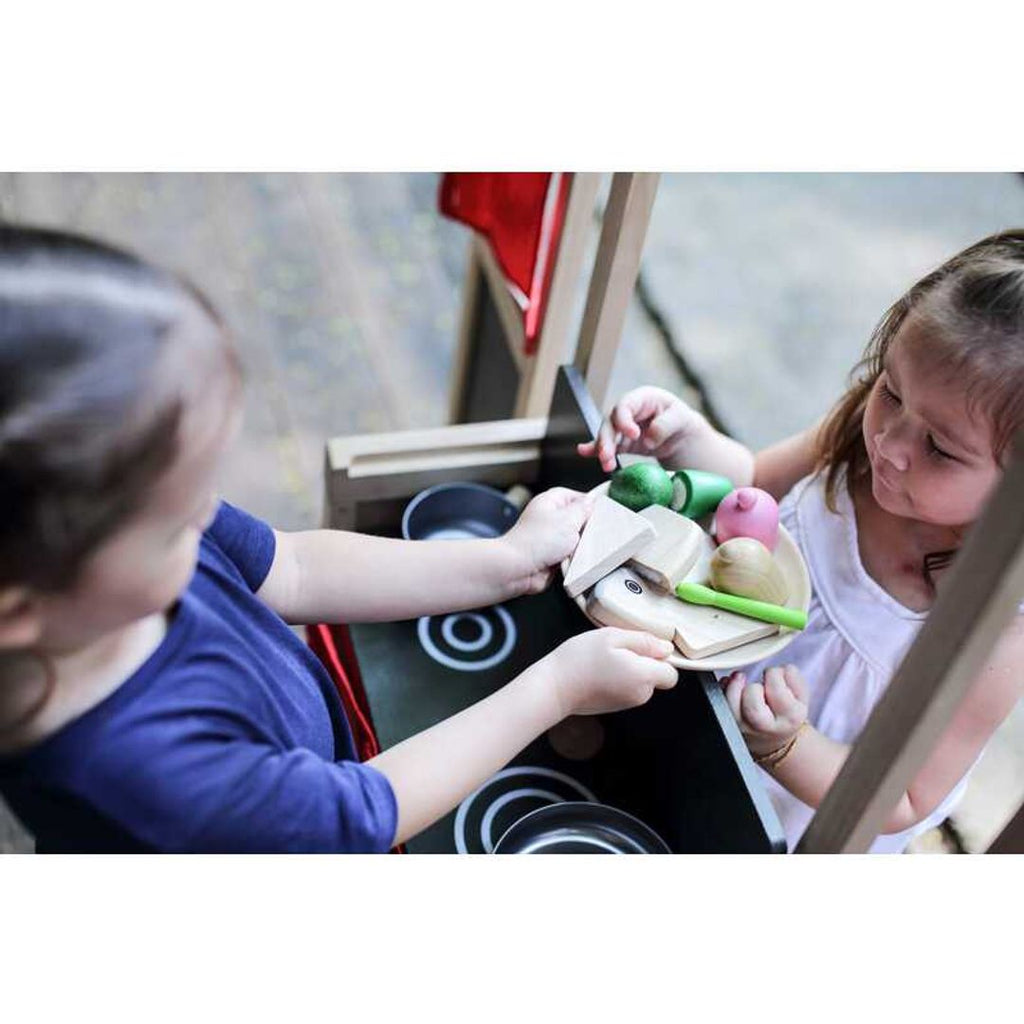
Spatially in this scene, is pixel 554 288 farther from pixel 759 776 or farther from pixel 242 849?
pixel 242 849

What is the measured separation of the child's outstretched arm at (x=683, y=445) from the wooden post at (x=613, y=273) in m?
0.05

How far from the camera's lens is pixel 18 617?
1.66ft

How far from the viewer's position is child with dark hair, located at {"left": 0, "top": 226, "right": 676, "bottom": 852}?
47cm

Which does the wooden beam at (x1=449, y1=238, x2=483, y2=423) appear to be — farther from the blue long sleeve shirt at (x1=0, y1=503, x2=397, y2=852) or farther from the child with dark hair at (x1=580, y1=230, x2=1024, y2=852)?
the blue long sleeve shirt at (x1=0, y1=503, x2=397, y2=852)

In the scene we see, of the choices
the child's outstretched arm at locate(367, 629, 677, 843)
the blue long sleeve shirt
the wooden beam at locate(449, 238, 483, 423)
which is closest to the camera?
the blue long sleeve shirt

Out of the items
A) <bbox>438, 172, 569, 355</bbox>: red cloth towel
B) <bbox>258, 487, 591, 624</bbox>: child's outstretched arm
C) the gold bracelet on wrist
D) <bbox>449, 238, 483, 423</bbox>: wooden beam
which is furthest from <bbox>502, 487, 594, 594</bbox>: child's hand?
<bbox>449, 238, 483, 423</bbox>: wooden beam

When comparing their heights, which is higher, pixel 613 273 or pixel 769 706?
pixel 613 273

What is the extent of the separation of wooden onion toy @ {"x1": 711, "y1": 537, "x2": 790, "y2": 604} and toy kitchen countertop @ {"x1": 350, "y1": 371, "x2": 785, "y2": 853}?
7cm

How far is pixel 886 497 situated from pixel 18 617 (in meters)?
0.62

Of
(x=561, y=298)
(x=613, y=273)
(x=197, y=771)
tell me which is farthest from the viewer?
(x=561, y=298)

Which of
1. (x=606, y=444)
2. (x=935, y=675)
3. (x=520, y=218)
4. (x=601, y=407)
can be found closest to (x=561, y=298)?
(x=520, y=218)

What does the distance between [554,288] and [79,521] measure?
35.3 inches

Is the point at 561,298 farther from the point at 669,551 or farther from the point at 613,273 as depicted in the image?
the point at 669,551

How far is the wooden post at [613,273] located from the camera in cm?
90
